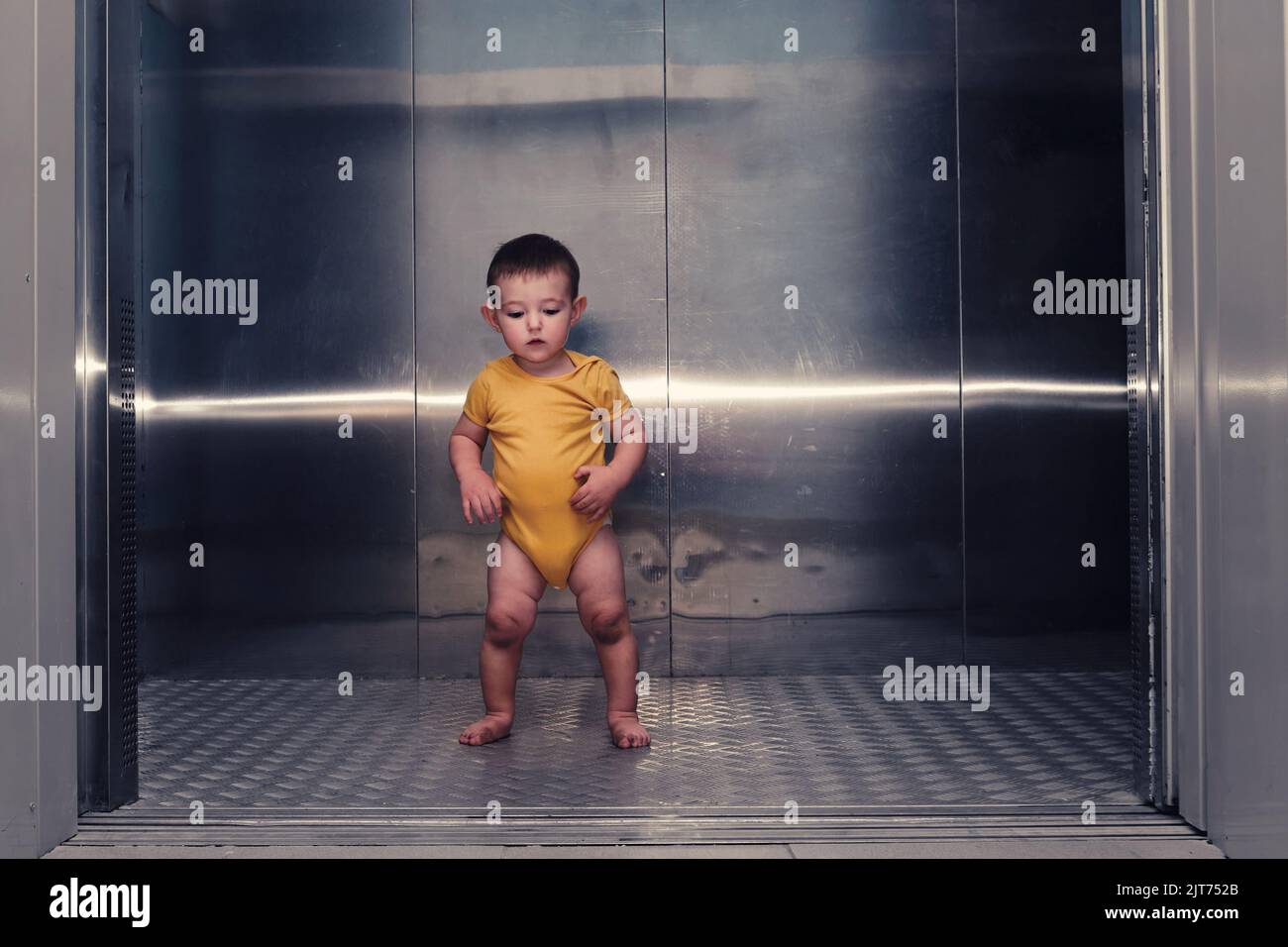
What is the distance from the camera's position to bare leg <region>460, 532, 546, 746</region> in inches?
151

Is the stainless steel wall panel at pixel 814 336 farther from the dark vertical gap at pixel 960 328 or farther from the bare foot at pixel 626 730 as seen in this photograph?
the bare foot at pixel 626 730

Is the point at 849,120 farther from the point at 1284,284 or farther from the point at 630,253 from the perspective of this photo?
the point at 1284,284

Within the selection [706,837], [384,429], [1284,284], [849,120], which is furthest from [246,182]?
[1284,284]

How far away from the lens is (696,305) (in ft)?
16.7

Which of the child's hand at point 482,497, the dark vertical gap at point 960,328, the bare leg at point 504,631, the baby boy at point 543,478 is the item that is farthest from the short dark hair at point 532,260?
the dark vertical gap at point 960,328

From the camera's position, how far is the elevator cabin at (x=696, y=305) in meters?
5.07

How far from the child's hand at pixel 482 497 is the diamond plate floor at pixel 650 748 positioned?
2.46 ft

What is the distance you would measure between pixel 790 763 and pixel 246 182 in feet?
11.3

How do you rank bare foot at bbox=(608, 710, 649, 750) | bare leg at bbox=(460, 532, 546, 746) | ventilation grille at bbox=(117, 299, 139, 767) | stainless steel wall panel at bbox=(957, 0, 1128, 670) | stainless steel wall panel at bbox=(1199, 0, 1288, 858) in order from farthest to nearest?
1. stainless steel wall panel at bbox=(957, 0, 1128, 670)
2. bare leg at bbox=(460, 532, 546, 746)
3. bare foot at bbox=(608, 710, 649, 750)
4. ventilation grille at bbox=(117, 299, 139, 767)
5. stainless steel wall panel at bbox=(1199, 0, 1288, 858)

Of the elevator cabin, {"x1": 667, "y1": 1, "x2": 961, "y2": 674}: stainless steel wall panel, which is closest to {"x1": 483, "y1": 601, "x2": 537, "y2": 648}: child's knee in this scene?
the elevator cabin

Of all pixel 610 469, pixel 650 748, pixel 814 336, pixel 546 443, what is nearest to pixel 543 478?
pixel 546 443

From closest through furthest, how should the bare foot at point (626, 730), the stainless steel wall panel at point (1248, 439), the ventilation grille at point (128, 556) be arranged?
the stainless steel wall panel at point (1248, 439)
the ventilation grille at point (128, 556)
the bare foot at point (626, 730)

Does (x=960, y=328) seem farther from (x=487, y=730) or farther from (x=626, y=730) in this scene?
(x=487, y=730)

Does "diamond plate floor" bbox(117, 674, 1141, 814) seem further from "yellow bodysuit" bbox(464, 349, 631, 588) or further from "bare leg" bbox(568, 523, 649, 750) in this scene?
"yellow bodysuit" bbox(464, 349, 631, 588)
